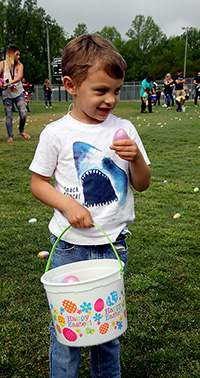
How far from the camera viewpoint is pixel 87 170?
1.93 metres

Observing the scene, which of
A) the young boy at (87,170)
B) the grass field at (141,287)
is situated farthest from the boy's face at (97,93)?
the grass field at (141,287)

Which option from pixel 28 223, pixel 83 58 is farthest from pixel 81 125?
pixel 28 223

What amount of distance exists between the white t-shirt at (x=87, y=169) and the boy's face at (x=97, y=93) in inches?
3.4

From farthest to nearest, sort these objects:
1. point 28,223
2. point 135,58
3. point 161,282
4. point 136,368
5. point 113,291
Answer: point 135,58, point 28,223, point 161,282, point 136,368, point 113,291

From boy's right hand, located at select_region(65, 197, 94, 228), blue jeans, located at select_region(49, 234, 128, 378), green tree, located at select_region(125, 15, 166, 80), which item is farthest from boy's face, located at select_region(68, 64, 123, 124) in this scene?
green tree, located at select_region(125, 15, 166, 80)

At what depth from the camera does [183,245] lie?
406 cm

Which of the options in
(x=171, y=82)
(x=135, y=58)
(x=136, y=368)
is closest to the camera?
(x=136, y=368)

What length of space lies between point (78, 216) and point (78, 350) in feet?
2.38

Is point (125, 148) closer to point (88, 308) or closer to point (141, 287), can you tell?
point (88, 308)

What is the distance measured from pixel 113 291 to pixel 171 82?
21.4 metres

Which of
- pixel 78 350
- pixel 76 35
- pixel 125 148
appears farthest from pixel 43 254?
pixel 76 35

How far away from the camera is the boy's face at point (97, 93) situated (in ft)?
5.93

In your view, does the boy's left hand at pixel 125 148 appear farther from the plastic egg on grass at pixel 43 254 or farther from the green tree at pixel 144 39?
the green tree at pixel 144 39

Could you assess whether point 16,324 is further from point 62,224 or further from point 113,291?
point 113,291
